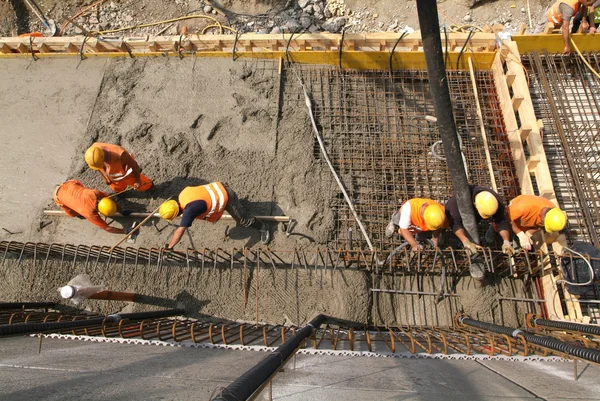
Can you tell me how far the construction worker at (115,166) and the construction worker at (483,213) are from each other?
15.6ft

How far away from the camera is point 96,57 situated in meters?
7.84

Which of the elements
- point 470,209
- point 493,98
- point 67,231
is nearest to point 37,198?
point 67,231

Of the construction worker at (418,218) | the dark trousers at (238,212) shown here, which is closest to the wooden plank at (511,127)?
the construction worker at (418,218)

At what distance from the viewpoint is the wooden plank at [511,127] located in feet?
20.5

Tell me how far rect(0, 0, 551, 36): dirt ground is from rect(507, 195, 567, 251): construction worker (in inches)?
251

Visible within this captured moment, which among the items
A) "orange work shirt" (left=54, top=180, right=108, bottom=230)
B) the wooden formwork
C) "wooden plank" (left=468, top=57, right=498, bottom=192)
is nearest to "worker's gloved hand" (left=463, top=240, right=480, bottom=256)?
"wooden plank" (left=468, top=57, right=498, bottom=192)

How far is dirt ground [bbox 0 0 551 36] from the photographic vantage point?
32.4 ft

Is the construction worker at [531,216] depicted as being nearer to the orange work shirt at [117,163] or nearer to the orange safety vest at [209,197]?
the orange safety vest at [209,197]

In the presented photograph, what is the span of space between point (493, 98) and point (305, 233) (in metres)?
4.44

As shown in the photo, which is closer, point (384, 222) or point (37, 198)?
point (384, 222)

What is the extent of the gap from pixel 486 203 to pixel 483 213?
0.16 m

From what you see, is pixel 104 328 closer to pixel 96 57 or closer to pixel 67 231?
pixel 67 231

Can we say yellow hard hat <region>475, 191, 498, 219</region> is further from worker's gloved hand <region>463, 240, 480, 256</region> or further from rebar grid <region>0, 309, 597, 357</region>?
rebar grid <region>0, 309, 597, 357</region>

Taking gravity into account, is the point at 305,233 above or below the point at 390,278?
above
